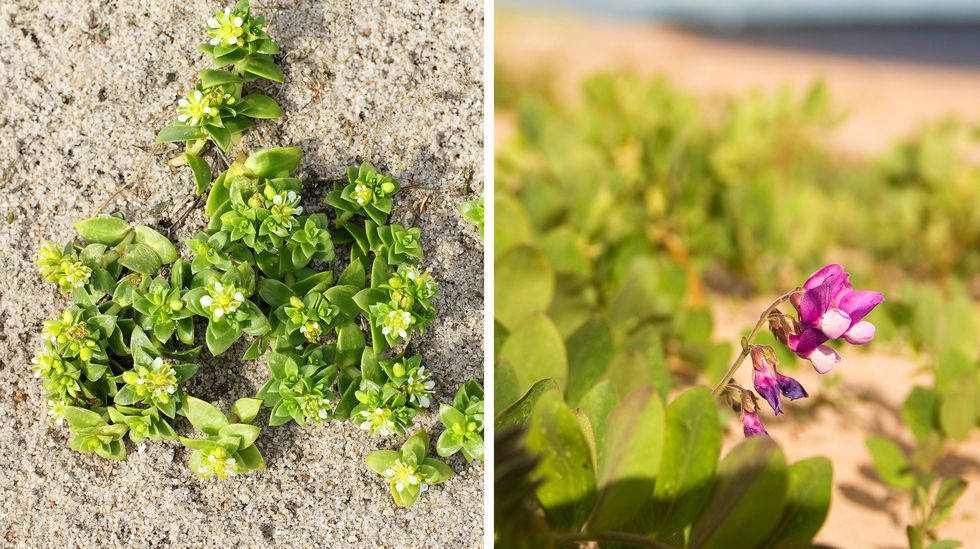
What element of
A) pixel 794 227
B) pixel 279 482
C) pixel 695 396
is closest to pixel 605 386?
pixel 695 396

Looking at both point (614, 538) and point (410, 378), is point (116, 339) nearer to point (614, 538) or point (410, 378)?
point (410, 378)

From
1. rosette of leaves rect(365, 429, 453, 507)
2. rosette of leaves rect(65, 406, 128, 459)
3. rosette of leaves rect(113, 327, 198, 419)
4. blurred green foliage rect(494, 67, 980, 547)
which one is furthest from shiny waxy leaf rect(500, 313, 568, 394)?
rosette of leaves rect(65, 406, 128, 459)

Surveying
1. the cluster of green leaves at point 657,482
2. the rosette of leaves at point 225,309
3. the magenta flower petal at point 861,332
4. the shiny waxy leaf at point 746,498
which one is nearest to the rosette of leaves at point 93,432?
the rosette of leaves at point 225,309

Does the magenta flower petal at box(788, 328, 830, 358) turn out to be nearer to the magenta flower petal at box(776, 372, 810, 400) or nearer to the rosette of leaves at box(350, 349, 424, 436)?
the magenta flower petal at box(776, 372, 810, 400)

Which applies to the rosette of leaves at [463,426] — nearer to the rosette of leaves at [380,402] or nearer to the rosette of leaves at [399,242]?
the rosette of leaves at [380,402]

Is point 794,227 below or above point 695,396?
below

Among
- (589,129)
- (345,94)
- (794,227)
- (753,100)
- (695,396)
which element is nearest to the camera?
(695,396)

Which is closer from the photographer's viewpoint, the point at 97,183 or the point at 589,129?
the point at 97,183

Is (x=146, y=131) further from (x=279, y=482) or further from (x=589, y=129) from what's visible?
(x=589, y=129)
